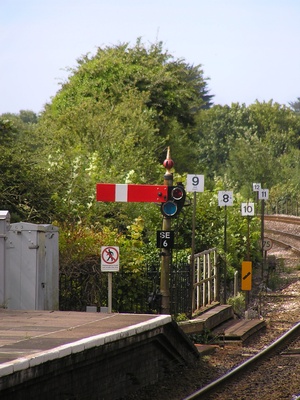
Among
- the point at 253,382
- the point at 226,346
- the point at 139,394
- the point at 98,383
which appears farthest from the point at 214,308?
the point at 98,383

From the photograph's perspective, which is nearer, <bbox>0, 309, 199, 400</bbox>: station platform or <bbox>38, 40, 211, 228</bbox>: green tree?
<bbox>0, 309, 199, 400</bbox>: station platform

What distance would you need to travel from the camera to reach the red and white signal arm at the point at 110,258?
15562mm

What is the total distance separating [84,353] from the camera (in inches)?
405

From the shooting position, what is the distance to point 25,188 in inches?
795

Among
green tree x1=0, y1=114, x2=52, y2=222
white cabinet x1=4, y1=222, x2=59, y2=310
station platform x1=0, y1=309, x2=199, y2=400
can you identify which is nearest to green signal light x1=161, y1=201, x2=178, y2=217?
white cabinet x1=4, y1=222, x2=59, y2=310

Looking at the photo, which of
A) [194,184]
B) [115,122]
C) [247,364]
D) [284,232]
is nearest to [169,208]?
[247,364]

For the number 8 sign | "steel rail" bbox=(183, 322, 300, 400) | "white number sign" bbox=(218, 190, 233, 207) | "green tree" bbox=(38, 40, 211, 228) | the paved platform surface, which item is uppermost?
"green tree" bbox=(38, 40, 211, 228)

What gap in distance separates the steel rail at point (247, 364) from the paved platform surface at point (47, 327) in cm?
112

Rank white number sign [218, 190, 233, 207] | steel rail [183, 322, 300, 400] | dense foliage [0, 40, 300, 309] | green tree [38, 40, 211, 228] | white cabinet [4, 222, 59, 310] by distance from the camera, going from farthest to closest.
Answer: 1. green tree [38, 40, 211, 228]
2. white number sign [218, 190, 233, 207]
3. dense foliage [0, 40, 300, 309]
4. white cabinet [4, 222, 59, 310]
5. steel rail [183, 322, 300, 400]

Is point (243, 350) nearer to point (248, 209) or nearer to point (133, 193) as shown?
point (133, 193)

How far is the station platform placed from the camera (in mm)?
9352

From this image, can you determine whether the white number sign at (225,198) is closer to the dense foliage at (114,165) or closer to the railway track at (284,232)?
the dense foliage at (114,165)

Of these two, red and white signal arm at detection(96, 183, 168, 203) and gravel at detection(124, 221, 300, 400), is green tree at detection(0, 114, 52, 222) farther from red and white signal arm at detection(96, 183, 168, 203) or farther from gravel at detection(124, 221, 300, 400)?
gravel at detection(124, 221, 300, 400)

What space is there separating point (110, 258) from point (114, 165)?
13.2 m
